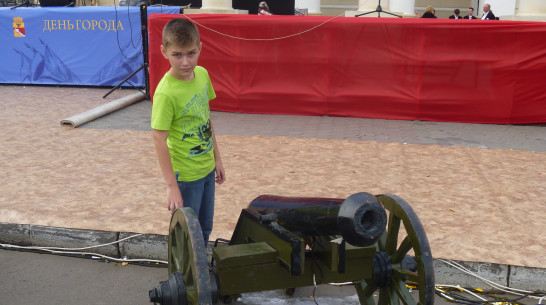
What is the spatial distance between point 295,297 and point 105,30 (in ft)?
33.7

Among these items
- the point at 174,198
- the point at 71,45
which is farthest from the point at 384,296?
the point at 71,45

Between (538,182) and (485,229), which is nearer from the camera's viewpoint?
(485,229)

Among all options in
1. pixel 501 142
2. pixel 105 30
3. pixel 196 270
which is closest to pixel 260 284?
pixel 196 270

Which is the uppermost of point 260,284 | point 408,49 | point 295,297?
point 408,49

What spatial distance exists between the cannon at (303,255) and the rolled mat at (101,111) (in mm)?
6251

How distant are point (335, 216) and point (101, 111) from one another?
7.83m

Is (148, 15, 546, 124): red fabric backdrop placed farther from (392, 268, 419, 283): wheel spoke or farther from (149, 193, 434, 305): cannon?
(392, 268, 419, 283): wheel spoke

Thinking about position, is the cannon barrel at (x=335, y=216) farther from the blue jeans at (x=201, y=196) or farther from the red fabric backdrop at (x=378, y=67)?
the red fabric backdrop at (x=378, y=67)

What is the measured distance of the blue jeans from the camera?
3.53m

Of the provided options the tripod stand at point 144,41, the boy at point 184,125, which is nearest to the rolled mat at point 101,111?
the tripod stand at point 144,41

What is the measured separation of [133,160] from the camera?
6.87 meters

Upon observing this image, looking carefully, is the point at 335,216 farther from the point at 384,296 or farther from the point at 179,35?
the point at 179,35

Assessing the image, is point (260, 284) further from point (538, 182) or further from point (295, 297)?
point (538, 182)

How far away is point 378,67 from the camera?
9.63 metres
